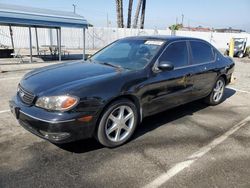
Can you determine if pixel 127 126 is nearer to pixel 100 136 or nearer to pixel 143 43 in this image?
pixel 100 136

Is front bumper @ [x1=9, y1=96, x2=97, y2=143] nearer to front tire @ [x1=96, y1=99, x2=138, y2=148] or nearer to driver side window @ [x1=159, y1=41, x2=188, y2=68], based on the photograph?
front tire @ [x1=96, y1=99, x2=138, y2=148]

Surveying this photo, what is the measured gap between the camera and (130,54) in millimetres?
4633

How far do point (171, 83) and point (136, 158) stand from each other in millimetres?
1555

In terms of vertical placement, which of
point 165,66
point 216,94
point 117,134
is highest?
point 165,66

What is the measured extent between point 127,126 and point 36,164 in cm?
140

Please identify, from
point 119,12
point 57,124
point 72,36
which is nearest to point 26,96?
point 57,124

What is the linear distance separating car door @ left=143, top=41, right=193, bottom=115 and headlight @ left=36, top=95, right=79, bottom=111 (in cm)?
127

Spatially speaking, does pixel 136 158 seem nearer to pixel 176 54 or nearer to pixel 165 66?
pixel 165 66

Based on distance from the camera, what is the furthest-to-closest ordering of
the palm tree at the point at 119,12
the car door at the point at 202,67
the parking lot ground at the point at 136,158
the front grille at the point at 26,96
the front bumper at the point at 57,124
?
the palm tree at the point at 119,12 < the car door at the point at 202,67 < the front grille at the point at 26,96 < the front bumper at the point at 57,124 < the parking lot ground at the point at 136,158

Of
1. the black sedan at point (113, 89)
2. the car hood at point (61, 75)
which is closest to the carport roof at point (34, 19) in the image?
the black sedan at point (113, 89)

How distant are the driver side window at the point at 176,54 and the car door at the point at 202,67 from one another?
0.73 feet

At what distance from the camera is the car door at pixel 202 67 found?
5191 mm

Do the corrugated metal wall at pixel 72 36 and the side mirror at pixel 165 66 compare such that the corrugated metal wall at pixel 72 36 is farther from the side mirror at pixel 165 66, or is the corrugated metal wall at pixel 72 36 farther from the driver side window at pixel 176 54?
the side mirror at pixel 165 66

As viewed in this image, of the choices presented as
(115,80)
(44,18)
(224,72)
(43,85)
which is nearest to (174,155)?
(115,80)
